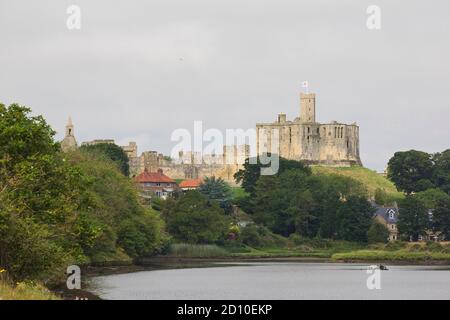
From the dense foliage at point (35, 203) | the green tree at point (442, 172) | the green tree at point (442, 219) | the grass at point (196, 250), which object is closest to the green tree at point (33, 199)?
the dense foliage at point (35, 203)

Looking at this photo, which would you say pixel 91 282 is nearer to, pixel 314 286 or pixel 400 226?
pixel 314 286

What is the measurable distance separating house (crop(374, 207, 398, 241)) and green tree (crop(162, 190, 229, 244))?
2419 centimetres

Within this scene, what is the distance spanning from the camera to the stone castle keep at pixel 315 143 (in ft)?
615

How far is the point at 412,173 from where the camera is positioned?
531 ft

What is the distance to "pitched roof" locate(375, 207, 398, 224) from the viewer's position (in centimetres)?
13025

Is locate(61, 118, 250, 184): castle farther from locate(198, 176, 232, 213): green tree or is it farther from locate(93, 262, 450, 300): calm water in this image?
locate(93, 262, 450, 300): calm water

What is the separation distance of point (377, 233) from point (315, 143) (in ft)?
234

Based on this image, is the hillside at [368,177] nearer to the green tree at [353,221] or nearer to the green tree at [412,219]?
the green tree at [412,219]

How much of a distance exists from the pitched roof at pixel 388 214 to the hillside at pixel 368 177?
20.0m

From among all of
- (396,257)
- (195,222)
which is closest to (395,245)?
(396,257)

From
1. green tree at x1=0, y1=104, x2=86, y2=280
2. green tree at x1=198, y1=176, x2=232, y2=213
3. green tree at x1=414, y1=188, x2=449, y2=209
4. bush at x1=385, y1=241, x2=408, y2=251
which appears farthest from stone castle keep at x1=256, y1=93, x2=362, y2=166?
green tree at x1=0, y1=104, x2=86, y2=280

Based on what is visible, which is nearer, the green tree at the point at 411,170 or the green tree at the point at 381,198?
the green tree at the point at 381,198
